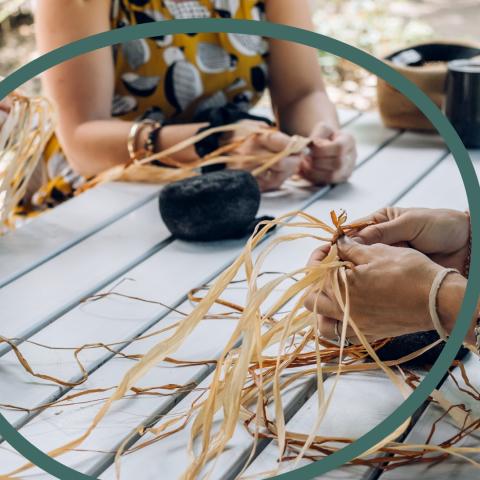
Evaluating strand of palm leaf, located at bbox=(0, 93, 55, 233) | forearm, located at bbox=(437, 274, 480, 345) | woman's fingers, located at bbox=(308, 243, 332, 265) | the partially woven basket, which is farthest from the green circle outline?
the partially woven basket

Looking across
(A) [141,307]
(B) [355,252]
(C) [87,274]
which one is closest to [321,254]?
(B) [355,252]

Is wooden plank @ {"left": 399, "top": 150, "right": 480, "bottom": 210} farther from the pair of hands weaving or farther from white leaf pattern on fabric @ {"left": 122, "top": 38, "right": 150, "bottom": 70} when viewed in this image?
white leaf pattern on fabric @ {"left": 122, "top": 38, "right": 150, "bottom": 70}

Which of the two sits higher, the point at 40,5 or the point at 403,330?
the point at 40,5

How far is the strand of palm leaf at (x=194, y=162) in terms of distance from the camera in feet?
3.93

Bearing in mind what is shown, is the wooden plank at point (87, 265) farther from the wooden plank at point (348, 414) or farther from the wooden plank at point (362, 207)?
the wooden plank at point (348, 414)

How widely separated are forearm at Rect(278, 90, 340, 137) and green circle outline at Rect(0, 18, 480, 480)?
676 mm

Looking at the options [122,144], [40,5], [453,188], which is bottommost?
[453,188]

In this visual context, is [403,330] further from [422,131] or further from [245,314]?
[422,131]

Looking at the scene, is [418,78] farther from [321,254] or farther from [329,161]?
[321,254]

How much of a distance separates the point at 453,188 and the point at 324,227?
1.83 feet

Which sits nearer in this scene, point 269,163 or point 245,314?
point 245,314

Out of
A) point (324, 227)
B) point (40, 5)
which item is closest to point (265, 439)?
point (324, 227)

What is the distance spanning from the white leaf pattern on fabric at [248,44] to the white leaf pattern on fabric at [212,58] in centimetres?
2

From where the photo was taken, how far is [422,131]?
148 centimetres
